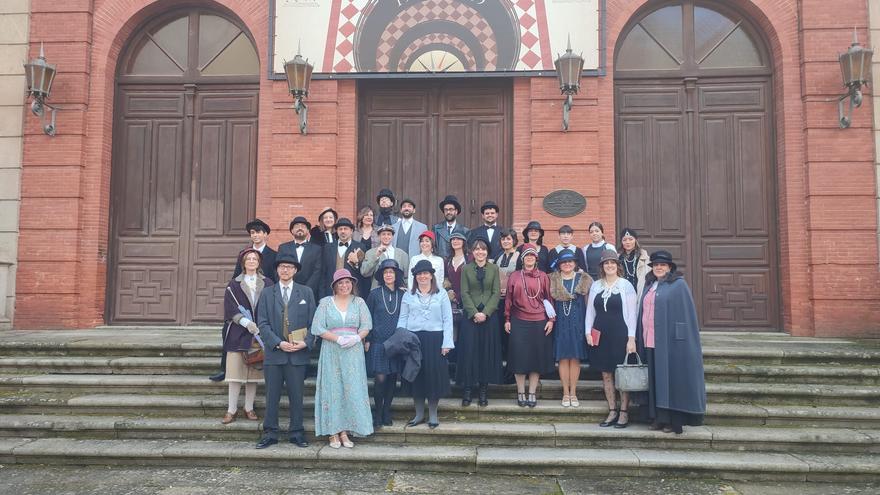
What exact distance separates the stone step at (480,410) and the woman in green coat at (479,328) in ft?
0.82

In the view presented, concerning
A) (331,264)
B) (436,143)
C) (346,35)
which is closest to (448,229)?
(331,264)

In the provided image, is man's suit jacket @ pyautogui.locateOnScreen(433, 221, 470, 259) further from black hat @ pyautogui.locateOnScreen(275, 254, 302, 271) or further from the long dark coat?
the long dark coat

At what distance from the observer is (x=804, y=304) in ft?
32.2

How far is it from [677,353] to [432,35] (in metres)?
6.90

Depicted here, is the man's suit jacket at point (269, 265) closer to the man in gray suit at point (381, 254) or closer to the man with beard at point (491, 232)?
the man in gray suit at point (381, 254)

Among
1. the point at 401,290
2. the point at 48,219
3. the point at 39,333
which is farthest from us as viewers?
the point at 48,219

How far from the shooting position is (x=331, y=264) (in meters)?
7.46

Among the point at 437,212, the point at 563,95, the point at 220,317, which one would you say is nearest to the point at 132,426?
the point at 220,317

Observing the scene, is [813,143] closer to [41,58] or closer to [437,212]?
[437,212]

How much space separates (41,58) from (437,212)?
7.29 metres

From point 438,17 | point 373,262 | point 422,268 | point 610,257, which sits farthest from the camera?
point 438,17

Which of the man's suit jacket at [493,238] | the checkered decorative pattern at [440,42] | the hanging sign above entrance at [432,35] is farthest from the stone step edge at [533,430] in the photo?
the checkered decorative pattern at [440,42]

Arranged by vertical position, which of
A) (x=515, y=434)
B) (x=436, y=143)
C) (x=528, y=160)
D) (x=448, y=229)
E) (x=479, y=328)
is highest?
(x=436, y=143)

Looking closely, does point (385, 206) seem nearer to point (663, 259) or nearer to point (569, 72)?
point (663, 259)
